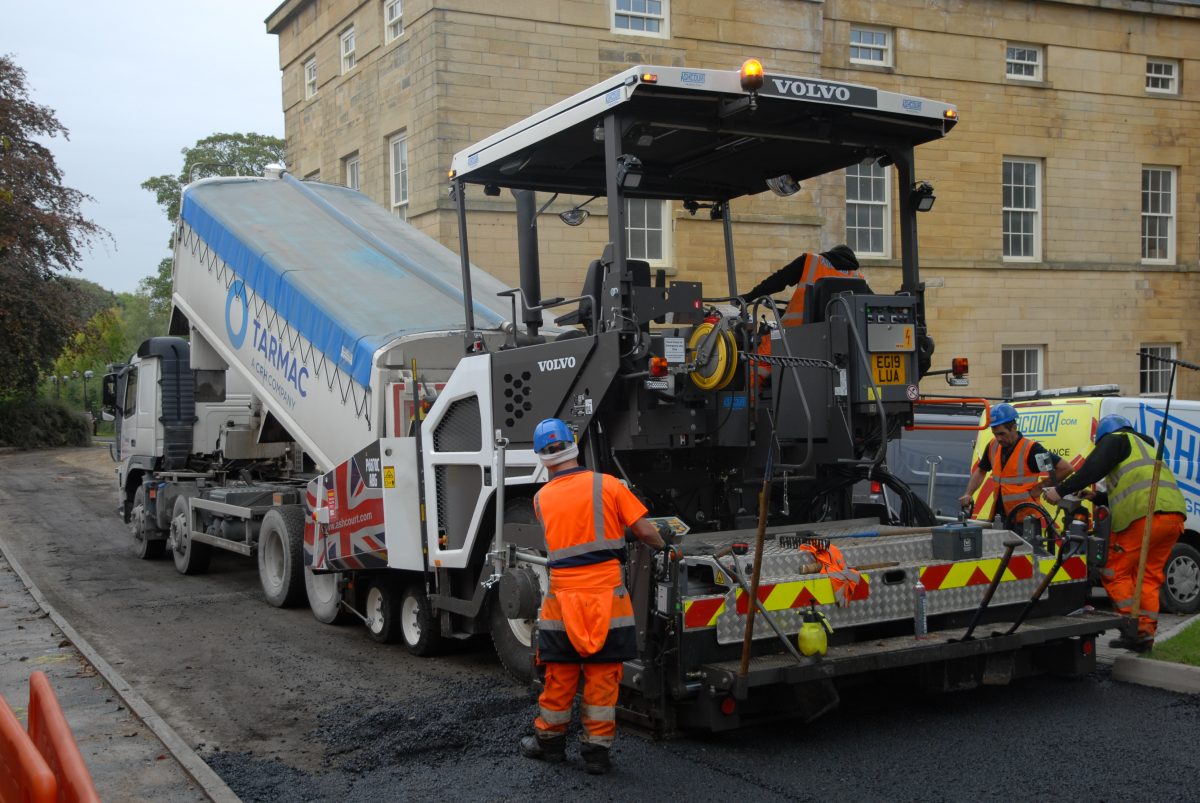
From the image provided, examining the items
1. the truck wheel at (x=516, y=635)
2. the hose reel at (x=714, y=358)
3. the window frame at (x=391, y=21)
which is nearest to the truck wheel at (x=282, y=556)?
the truck wheel at (x=516, y=635)

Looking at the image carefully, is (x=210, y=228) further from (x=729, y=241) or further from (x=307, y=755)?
(x=307, y=755)

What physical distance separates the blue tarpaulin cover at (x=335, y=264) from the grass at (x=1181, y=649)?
516cm

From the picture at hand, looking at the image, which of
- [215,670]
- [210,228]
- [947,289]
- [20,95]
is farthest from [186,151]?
[215,670]

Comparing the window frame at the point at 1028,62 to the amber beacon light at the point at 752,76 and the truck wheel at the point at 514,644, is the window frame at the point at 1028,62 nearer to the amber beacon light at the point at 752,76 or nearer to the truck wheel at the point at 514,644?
the amber beacon light at the point at 752,76

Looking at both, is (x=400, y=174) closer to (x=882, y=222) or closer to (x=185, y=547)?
(x=882, y=222)

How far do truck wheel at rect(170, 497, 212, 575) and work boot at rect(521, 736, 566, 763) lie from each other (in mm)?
7774

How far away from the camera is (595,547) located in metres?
5.40

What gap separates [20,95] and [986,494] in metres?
32.9

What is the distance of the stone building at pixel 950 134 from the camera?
18859 millimetres

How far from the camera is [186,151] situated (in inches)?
2279

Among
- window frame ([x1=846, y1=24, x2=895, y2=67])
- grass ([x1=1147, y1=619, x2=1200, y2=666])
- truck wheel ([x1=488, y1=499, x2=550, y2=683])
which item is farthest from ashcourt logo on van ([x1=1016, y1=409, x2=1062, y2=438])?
window frame ([x1=846, y1=24, x2=895, y2=67])

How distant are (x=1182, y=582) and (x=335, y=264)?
24.9 ft

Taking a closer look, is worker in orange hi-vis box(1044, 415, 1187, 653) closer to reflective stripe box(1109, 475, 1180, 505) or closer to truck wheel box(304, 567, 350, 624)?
reflective stripe box(1109, 475, 1180, 505)

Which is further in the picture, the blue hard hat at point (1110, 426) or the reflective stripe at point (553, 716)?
the blue hard hat at point (1110, 426)
